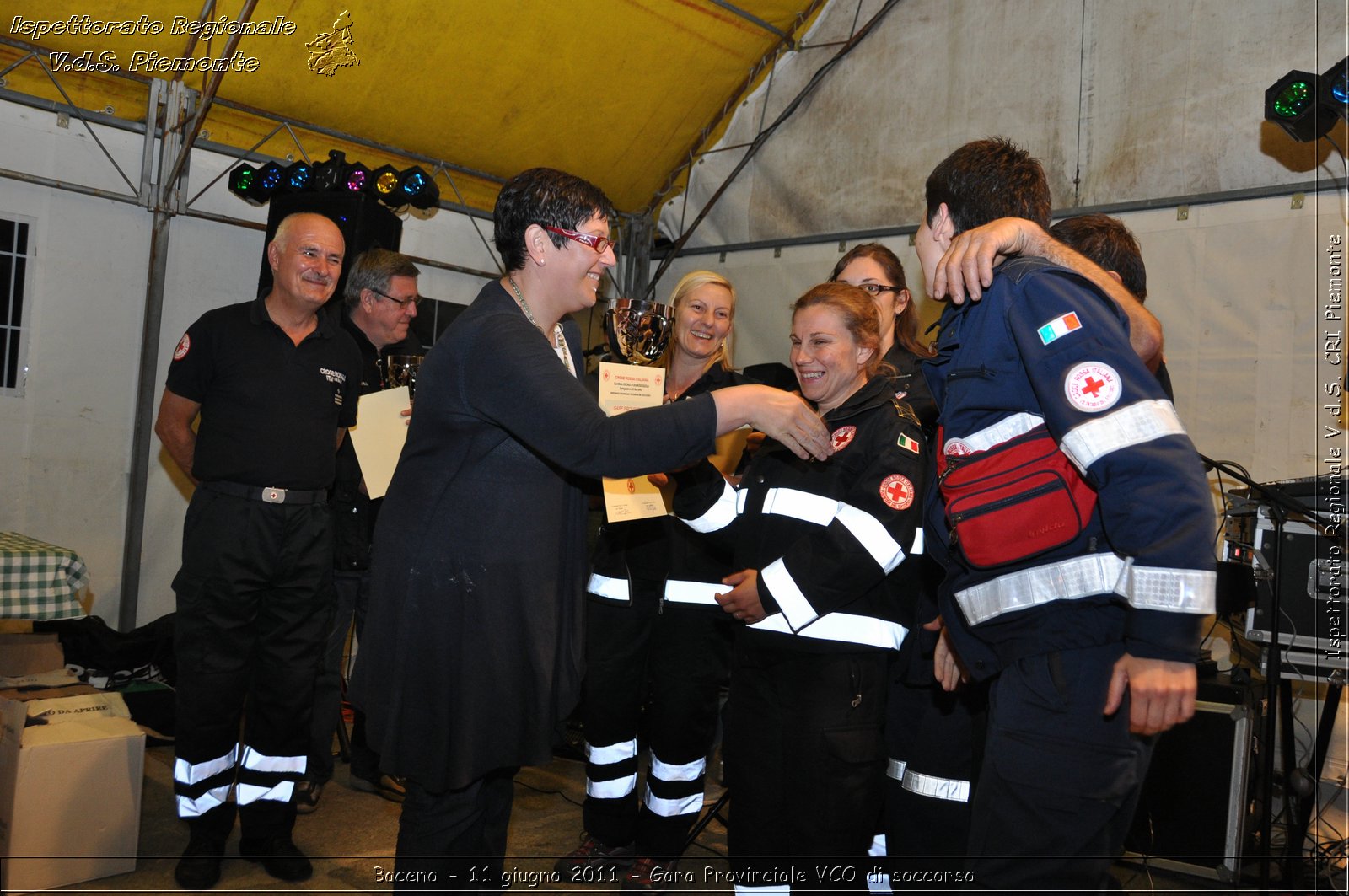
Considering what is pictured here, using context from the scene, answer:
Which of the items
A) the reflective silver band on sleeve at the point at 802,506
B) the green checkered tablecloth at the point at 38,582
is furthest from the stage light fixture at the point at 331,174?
the reflective silver band on sleeve at the point at 802,506

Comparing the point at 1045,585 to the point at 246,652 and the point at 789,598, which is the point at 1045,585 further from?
the point at 246,652

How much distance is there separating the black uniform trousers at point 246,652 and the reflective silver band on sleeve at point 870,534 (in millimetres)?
2163

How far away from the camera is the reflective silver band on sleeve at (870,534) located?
268cm

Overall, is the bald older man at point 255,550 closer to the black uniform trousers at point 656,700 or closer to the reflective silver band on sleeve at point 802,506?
the black uniform trousers at point 656,700

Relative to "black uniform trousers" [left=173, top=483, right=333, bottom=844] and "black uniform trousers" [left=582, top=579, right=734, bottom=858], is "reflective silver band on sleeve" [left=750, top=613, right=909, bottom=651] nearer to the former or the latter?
"black uniform trousers" [left=582, top=579, right=734, bottom=858]

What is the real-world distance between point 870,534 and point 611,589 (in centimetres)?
131

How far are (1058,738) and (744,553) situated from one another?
4.43 feet

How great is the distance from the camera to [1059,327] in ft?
5.67

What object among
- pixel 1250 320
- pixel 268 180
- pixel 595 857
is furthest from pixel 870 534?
pixel 268 180

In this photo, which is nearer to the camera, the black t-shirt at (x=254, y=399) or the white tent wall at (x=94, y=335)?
the black t-shirt at (x=254, y=399)

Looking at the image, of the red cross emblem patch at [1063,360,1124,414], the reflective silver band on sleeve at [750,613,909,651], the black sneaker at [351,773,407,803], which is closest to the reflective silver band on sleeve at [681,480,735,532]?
the reflective silver band on sleeve at [750,613,909,651]

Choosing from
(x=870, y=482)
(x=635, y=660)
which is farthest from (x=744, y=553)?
(x=635, y=660)

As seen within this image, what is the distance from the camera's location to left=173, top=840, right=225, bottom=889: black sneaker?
3.42 m

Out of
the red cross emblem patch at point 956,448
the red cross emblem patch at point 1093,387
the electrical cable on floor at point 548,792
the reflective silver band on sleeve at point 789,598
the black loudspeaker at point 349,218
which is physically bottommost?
the electrical cable on floor at point 548,792
